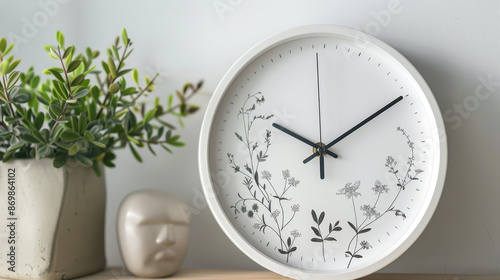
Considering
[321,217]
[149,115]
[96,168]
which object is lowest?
[321,217]

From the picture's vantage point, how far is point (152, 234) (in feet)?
2.97

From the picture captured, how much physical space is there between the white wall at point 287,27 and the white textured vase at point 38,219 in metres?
0.18

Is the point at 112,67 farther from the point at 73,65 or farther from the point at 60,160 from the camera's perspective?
the point at 60,160

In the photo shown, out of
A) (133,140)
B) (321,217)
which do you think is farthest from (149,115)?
(321,217)

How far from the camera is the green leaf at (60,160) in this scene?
2.89 feet

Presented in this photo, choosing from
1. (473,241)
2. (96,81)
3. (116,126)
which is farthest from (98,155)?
(473,241)

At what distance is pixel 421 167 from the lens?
34.0 inches

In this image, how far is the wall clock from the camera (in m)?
0.86

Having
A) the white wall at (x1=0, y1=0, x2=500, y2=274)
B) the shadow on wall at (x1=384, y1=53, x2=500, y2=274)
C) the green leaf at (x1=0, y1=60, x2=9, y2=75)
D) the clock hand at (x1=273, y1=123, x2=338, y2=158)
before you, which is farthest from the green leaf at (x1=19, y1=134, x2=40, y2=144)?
the shadow on wall at (x1=384, y1=53, x2=500, y2=274)

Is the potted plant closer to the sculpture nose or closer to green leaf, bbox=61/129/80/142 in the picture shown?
green leaf, bbox=61/129/80/142

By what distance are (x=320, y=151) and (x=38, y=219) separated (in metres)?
0.51

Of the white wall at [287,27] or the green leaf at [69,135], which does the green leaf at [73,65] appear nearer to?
the green leaf at [69,135]

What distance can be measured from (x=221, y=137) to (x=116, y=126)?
226mm

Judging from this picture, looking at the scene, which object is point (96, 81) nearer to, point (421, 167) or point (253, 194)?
point (253, 194)
